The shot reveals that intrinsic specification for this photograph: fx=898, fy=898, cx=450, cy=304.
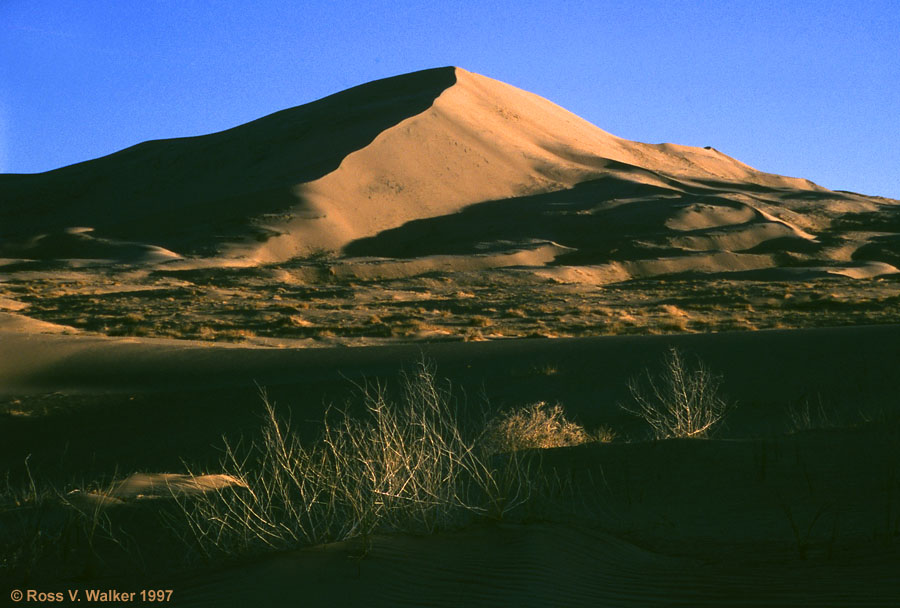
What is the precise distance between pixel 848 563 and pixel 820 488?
1.83m

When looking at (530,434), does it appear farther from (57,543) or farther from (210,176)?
(210,176)

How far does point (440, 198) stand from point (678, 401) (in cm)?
6744

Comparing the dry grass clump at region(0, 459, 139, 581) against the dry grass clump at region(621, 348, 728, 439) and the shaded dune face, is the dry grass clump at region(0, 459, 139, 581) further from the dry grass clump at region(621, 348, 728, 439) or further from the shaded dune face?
the shaded dune face

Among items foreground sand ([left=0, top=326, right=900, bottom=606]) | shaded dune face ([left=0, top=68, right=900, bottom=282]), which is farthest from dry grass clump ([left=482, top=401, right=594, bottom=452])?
shaded dune face ([left=0, top=68, right=900, bottom=282])

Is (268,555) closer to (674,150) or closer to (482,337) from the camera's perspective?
(482,337)

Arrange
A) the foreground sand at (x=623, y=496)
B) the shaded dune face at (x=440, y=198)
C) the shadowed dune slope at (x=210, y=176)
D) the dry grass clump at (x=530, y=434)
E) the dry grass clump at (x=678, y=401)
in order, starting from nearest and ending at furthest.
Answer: the foreground sand at (x=623, y=496), the dry grass clump at (x=530, y=434), the dry grass clump at (x=678, y=401), the shaded dune face at (x=440, y=198), the shadowed dune slope at (x=210, y=176)

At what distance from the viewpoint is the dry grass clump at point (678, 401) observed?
995 centimetres

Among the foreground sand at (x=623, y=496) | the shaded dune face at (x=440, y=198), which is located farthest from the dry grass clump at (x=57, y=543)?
the shaded dune face at (x=440, y=198)

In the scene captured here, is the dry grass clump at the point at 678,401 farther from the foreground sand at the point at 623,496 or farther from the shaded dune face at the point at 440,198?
the shaded dune face at the point at 440,198

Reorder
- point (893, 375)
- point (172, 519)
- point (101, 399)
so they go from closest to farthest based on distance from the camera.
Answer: point (172, 519)
point (893, 375)
point (101, 399)

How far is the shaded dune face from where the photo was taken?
58.4 metres

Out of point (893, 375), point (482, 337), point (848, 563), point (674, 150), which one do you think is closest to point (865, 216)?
point (674, 150)

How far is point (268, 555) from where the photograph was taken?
4.72 m

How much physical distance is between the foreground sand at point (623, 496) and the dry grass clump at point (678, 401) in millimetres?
340
